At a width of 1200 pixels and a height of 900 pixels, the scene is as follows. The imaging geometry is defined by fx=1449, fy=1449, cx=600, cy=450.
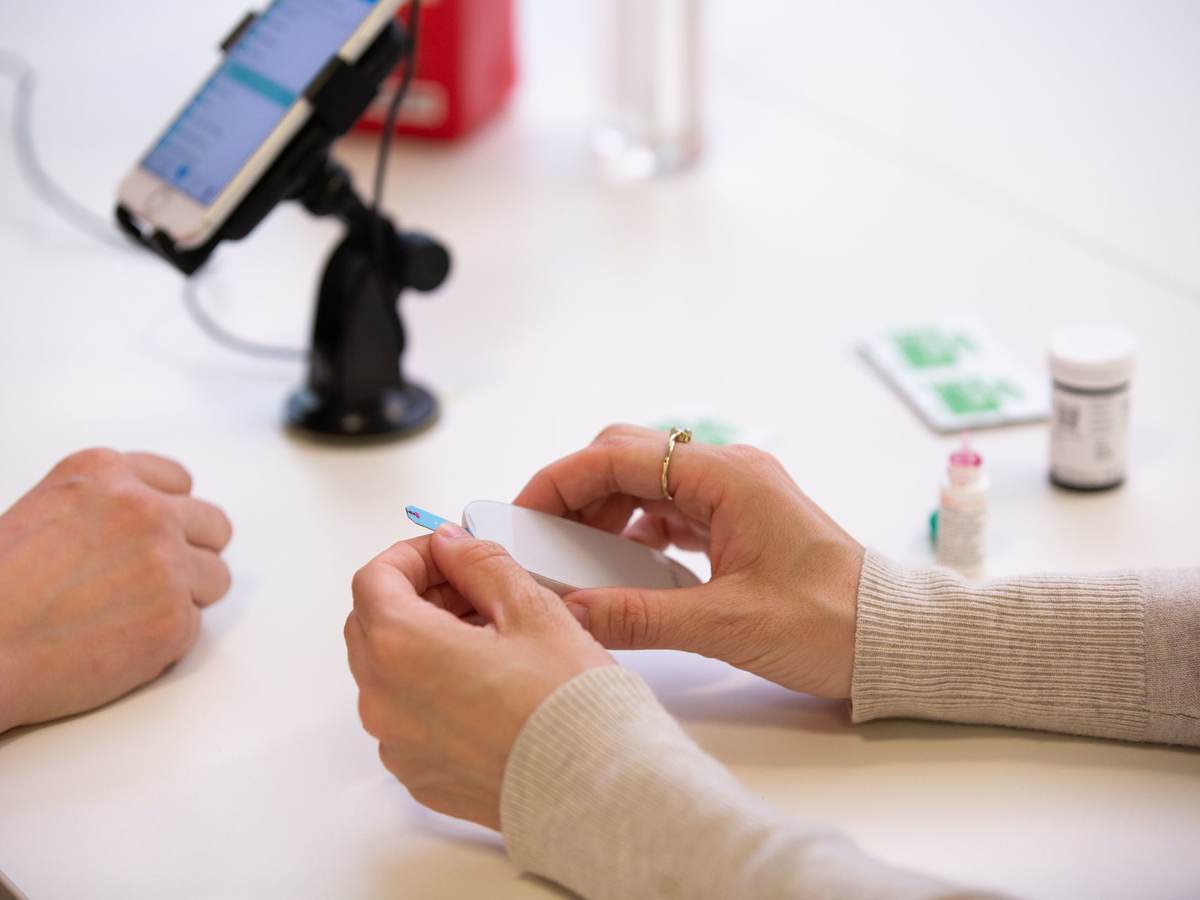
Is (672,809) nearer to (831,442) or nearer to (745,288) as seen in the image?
(831,442)

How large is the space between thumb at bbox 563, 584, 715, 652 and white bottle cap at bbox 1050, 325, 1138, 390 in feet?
1.29

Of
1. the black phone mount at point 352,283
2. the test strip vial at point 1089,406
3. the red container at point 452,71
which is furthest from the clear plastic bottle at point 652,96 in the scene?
the test strip vial at point 1089,406

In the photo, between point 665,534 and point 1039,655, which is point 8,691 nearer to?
point 665,534

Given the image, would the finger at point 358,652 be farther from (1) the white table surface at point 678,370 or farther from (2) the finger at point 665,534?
(2) the finger at point 665,534

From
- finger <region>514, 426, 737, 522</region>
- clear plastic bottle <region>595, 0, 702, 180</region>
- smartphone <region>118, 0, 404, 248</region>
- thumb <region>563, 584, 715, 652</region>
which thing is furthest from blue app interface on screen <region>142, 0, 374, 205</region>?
clear plastic bottle <region>595, 0, 702, 180</region>

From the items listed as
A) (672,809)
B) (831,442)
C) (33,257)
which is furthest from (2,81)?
(672,809)

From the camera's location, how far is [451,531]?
835 mm

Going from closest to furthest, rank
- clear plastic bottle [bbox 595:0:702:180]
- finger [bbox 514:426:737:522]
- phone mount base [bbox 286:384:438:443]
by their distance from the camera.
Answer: finger [bbox 514:426:737:522] → phone mount base [bbox 286:384:438:443] → clear plastic bottle [bbox 595:0:702:180]

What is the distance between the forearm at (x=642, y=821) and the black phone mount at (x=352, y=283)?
554 millimetres

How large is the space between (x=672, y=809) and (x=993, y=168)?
114cm

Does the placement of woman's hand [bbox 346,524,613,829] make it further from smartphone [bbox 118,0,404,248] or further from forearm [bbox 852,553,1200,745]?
smartphone [bbox 118,0,404,248]

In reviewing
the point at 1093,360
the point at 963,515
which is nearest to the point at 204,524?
the point at 963,515

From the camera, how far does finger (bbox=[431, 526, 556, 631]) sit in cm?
78

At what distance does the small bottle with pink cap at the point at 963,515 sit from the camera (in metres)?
1.03
